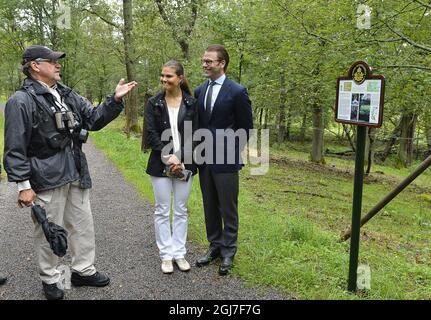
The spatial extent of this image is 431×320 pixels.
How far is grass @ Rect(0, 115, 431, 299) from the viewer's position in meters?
3.94

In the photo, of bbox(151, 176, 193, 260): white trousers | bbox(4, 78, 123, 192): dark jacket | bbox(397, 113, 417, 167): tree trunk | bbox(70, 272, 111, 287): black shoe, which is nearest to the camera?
bbox(4, 78, 123, 192): dark jacket

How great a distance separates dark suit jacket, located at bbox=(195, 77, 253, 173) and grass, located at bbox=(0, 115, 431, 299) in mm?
1138

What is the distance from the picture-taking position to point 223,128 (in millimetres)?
4117

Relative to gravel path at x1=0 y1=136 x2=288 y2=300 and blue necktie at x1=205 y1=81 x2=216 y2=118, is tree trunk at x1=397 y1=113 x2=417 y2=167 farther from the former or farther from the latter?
blue necktie at x1=205 y1=81 x2=216 y2=118

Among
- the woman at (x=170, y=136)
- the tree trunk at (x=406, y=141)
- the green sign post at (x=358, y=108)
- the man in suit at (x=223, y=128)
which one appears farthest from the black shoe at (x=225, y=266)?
the tree trunk at (x=406, y=141)

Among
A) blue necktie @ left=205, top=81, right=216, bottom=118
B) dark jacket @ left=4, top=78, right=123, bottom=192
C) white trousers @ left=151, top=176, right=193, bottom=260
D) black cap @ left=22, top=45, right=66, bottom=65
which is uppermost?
black cap @ left=22, top=45, right=66, bottom=65

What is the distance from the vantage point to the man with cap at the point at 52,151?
321 cm

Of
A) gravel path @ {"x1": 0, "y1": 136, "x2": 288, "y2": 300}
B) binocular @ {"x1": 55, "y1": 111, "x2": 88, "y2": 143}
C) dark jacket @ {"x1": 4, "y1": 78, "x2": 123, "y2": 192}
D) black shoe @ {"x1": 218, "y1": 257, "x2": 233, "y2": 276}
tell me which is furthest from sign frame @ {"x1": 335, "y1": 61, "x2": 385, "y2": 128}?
binocular @ {"x1": 55, "y1": 111, "x2": 88, "y2": 143}

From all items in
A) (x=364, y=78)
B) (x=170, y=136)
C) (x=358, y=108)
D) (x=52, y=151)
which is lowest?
(x=52, y=151)

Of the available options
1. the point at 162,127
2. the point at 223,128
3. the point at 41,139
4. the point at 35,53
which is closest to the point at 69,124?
the point at 41,139

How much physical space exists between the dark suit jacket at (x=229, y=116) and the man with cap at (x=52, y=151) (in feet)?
3.02

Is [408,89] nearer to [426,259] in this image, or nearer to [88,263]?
[426,259]

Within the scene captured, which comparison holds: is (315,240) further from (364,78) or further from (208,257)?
(364,78)

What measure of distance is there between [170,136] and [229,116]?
0.65 m
